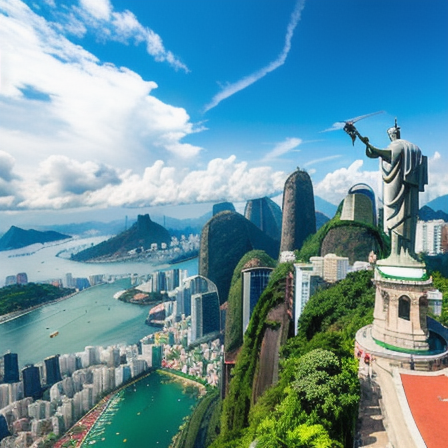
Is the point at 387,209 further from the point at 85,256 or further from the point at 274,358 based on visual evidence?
the point at 85,256

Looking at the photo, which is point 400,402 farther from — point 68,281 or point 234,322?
point 68,281

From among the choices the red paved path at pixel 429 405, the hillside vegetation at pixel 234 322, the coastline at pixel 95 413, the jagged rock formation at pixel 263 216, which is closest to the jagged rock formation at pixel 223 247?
the hillside vegetation at pixel 234 322

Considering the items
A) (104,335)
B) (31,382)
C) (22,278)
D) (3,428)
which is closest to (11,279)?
(22,278)

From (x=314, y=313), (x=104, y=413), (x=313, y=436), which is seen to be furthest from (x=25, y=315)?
(x=313, y=436)

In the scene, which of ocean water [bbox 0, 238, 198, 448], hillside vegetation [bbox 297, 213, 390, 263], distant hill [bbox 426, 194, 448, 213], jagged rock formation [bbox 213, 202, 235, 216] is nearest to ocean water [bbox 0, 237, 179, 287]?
ocean water [bbox 0, 238, 198, 448]

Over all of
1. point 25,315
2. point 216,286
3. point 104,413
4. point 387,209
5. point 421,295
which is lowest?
point 104,413

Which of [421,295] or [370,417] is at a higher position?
[421,295]
